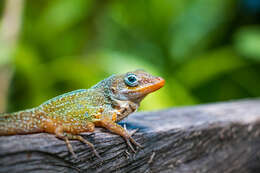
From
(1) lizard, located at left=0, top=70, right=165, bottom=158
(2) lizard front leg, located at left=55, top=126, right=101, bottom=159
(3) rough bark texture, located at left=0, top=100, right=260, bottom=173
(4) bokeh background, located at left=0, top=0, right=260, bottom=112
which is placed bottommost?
(3) rough bark texture, located at left=0, top=100, right=260, bottom=173

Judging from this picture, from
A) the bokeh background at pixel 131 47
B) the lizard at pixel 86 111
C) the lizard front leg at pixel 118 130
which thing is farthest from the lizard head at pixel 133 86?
the bokeh background at pixel 131 47

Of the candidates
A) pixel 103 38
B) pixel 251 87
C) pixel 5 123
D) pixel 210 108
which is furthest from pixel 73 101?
pixel 251 87

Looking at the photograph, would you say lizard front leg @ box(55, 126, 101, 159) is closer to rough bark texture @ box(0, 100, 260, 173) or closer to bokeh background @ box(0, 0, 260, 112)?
rough bark texture @ box(0, 100, 260, 173)

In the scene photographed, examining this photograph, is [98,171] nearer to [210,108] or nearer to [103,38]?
[210,108]

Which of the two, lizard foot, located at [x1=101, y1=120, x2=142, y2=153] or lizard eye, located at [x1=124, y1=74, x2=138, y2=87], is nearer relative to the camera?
lizard foot, located at [x1=101, y1=120, x2=142, y2=153]

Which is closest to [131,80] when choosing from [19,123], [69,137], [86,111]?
[86,111]

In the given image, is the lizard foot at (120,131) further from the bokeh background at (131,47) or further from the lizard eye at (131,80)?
the bokeh background at (131,47)

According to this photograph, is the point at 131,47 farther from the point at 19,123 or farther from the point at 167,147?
the point at 19,123

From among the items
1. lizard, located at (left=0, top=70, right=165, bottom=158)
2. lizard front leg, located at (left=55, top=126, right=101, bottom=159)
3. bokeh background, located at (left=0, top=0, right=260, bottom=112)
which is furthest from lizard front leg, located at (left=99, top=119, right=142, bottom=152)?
bokeh background, located at (left=0, top=0, right=260, bottom=112)
